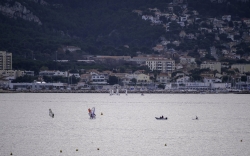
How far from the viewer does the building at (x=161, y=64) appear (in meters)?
152

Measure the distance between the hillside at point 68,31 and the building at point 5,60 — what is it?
38.1ft

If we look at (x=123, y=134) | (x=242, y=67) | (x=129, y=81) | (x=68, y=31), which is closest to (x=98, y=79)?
(x=129, y=81)

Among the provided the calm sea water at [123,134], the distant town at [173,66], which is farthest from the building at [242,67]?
the calm sea water at [123,134]

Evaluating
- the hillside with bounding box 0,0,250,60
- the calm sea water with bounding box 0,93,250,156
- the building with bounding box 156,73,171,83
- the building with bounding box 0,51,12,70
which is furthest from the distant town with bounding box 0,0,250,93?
the calm sea water with bounding box 0,93,250,156

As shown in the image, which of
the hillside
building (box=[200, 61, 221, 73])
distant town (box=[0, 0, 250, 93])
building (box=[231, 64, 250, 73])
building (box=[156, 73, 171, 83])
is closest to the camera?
distant town (box=[0, 0, 250, 93])

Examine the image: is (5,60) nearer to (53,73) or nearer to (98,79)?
(53,73)

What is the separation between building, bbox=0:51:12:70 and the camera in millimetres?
138875

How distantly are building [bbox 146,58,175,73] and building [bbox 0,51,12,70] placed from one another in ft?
96.3

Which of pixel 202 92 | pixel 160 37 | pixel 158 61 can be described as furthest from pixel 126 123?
pixel 160 37

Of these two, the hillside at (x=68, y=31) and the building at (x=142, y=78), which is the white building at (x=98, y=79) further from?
the hillside at (x=68, y=31)

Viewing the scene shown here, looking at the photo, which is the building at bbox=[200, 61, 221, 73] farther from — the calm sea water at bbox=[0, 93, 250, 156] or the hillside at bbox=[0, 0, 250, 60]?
the calm sea water at bbox=[0, 93, 250, 156]

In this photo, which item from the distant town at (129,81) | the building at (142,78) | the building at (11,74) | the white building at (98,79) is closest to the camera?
the distant town at (129,81)

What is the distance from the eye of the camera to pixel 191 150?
41062 mm

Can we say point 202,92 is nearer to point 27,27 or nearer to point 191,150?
point 27,27
